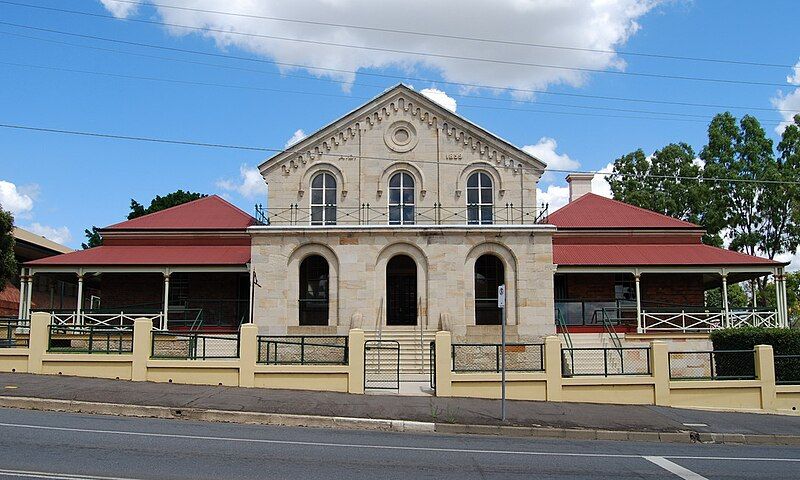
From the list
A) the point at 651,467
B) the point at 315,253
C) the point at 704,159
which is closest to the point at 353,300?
the point at 315,253

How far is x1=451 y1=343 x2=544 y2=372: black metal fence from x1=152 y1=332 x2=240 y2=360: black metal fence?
564 cm

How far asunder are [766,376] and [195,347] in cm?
1463

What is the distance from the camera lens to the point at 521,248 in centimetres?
2939

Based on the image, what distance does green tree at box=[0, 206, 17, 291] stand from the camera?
1209 inches

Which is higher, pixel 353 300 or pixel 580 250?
pixel 580 250

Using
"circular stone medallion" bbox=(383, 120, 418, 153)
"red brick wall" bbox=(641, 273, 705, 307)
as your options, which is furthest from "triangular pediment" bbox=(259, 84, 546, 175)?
"red brick wall" bbox=(641, 273, 705, 307)

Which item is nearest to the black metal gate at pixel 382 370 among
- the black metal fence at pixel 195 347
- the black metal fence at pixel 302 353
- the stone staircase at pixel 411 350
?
the stone staircase at pixel 411 350

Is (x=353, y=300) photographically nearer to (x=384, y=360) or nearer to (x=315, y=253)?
(x=315, y=253)

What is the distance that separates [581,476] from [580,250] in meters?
22.3

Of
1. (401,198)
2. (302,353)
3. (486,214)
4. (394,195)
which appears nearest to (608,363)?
(302,353)

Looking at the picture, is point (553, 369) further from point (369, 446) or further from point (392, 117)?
point (392, 117)

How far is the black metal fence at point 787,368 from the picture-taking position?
19953mm

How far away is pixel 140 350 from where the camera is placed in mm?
19328

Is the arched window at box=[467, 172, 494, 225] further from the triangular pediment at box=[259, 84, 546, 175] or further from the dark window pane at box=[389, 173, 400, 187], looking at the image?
the dark window pane at box=[389, 173, 400, 187]
